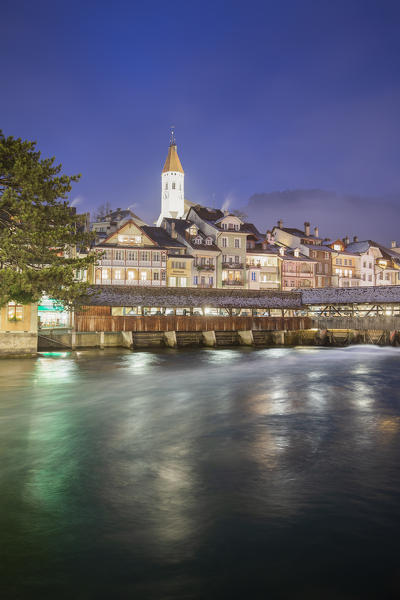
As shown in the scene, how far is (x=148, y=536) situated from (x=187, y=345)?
3965cm

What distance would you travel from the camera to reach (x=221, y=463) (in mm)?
11656

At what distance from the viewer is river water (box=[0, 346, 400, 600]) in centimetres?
654

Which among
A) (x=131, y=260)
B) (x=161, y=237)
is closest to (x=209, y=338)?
(x=131, y=260)

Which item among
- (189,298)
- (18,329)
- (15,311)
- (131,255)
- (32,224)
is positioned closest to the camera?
A: (32,224)

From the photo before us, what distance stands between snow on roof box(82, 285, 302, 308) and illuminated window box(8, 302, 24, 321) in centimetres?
1263

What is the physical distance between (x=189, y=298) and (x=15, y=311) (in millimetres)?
22142

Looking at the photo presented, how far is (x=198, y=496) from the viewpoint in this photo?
9414 millimetres

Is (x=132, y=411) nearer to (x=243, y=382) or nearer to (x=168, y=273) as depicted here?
(x=243, y=382)

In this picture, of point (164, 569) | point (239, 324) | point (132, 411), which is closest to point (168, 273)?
point (239, 324)

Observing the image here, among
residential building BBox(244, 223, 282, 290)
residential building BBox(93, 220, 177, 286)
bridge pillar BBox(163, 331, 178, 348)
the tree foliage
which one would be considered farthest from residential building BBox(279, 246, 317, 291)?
the tree foliage

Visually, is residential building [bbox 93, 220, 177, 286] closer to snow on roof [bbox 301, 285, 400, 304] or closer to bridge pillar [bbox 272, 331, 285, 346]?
bridge pillar [bbox 272, 331, 285, 346]

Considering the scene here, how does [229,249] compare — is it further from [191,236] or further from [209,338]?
[209,338]

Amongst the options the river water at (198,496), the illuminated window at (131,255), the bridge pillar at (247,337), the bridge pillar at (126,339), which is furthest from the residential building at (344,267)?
the river water at (198,496)

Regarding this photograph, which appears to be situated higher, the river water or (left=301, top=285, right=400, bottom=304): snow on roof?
(left=301, top=285, right=400, bottom=304): snow on roof
